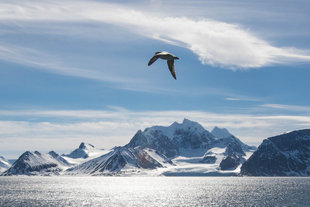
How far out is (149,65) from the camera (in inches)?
982

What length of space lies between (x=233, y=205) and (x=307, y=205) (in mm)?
39792

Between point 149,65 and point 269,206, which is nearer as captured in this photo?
point 149,65

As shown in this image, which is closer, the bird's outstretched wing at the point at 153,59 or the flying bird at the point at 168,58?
the bird's outstretched wing at the point at 153,59

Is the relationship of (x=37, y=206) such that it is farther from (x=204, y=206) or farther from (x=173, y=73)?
(x=173, y=73)

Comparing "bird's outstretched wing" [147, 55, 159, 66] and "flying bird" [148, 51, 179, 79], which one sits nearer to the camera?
"bird's outstretched wing" [147, 55, 159, 66]

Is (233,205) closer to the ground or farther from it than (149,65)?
closer to the ground

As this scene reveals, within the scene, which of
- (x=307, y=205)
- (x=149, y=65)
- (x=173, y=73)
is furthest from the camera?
(x=307, y=205)

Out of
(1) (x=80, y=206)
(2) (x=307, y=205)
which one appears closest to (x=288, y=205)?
→ (2) (x=307, y=205)

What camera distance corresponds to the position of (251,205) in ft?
643

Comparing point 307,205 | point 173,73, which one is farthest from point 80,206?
point 173,73

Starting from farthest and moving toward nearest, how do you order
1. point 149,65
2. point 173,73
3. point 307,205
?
point 307,205
point 173,73
point 149,65

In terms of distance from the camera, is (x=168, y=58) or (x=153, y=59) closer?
(x=153, y=59)

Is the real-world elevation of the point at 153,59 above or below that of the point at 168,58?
below

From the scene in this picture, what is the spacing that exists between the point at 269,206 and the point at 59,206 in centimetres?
11687
